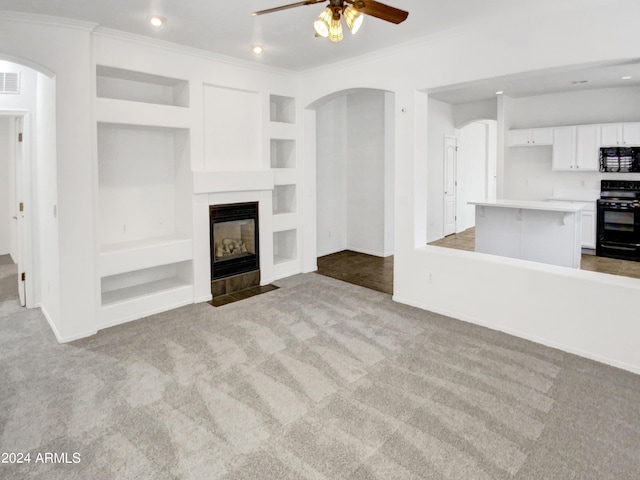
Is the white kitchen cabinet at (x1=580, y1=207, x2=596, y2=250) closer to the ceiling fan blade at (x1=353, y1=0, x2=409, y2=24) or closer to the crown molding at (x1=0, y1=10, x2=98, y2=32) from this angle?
the ceiling fan blade at (x1=353, y1=0, x2=409, y2=24)

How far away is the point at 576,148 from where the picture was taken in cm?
723

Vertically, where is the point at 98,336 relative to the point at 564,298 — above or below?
below

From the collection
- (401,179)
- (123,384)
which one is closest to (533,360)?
(401,179)

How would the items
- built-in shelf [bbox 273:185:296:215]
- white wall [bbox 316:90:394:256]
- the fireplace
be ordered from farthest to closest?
1. white wall [bbox 316:90:394:256]
2. built-in shelf [bbox 273:185:296:215]
3. the fireplace

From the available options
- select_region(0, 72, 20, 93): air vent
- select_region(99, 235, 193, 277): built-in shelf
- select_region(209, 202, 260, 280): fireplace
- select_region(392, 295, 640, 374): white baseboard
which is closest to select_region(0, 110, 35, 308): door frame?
select_region(0, 72, 20, 93): air vent

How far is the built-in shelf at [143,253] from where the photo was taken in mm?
4223

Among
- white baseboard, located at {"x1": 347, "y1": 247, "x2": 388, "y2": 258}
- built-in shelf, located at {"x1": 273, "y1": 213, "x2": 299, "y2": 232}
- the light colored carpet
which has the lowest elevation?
the light colored carpet

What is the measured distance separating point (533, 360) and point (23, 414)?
381 centimetres

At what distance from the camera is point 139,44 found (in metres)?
4.27

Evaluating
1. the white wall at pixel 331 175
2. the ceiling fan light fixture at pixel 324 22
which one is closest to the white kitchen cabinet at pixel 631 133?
the white wall at pixel 331 175

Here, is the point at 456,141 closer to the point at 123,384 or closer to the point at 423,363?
the point at 423,363

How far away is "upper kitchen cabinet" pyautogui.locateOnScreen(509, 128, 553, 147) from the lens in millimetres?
7539

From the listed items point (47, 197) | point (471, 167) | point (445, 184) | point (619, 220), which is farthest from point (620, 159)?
point (47, 197)

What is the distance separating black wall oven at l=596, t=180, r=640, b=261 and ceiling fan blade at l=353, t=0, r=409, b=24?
6.17 meters
